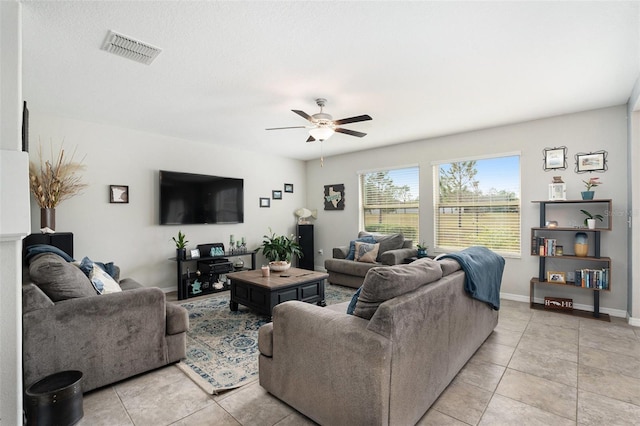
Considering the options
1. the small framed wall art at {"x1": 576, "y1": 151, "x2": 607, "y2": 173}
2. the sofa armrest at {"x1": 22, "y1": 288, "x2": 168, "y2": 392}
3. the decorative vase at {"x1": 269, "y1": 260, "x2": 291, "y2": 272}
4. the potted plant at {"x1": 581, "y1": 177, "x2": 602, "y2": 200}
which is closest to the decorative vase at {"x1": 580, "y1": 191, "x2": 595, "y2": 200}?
the potted plant at {"x1": 581, "y1": 177, "x2": 602, "y2": 200}

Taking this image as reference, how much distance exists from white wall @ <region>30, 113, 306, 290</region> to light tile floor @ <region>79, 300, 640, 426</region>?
8.78ft

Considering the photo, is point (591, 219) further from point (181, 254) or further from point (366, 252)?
point (181, 254)

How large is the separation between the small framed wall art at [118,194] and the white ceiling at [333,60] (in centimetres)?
92

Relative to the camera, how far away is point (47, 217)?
11.9ft

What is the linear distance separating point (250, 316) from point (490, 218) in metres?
3.74

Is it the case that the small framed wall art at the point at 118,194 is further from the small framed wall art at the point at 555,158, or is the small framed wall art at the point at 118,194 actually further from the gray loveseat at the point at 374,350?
the small framed wall art at the point at 555,158

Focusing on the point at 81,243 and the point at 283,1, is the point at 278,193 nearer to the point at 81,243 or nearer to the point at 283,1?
the point at 81,243

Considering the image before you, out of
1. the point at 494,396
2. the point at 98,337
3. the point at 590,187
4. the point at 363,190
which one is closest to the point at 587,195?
the point at 590,187

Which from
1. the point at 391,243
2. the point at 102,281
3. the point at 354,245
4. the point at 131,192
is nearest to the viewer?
the point at 102,281

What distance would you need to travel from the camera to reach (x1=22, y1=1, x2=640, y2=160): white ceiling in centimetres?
200

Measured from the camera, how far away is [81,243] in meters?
4.12

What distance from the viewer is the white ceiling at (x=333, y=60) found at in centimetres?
200

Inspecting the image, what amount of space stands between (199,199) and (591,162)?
18.5 ft

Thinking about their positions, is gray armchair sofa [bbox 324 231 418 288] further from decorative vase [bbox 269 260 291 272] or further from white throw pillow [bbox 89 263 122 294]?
white throw pillow [bbox 89 263 122 294]
